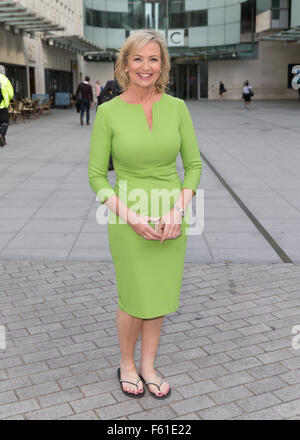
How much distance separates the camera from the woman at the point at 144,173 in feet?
8.59

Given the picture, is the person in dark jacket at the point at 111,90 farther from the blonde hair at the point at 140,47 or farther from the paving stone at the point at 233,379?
the paving stone at the point at 233,379

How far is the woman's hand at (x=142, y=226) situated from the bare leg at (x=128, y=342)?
21.9 inches

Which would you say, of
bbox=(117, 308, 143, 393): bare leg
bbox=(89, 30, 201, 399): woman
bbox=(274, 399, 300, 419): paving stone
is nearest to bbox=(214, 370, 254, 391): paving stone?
bbox=(274, 399, 300, 419): paving stone

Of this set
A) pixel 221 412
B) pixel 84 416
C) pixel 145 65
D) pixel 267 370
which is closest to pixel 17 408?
pixel 84 416

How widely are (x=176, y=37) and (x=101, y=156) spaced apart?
49.9 metres

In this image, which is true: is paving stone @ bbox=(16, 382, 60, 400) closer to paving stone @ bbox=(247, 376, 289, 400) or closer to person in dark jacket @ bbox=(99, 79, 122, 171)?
paving stone @ bbox=(247, 376, 289, 400)

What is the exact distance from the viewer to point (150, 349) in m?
3.04

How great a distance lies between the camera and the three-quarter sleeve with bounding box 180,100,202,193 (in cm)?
277

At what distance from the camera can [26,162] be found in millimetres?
12172

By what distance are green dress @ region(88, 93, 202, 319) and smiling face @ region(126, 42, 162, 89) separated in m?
0.12

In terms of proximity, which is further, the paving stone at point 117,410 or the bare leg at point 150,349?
the bare leg at point 150,349

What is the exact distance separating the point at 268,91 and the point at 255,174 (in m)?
41.1

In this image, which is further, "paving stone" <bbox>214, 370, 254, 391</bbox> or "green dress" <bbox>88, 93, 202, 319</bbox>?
"paving stone" <bbox>214, 370, 254, 391</bbox>

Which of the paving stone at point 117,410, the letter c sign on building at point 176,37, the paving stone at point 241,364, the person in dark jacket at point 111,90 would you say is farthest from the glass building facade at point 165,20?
the paving stone at point 117,410
